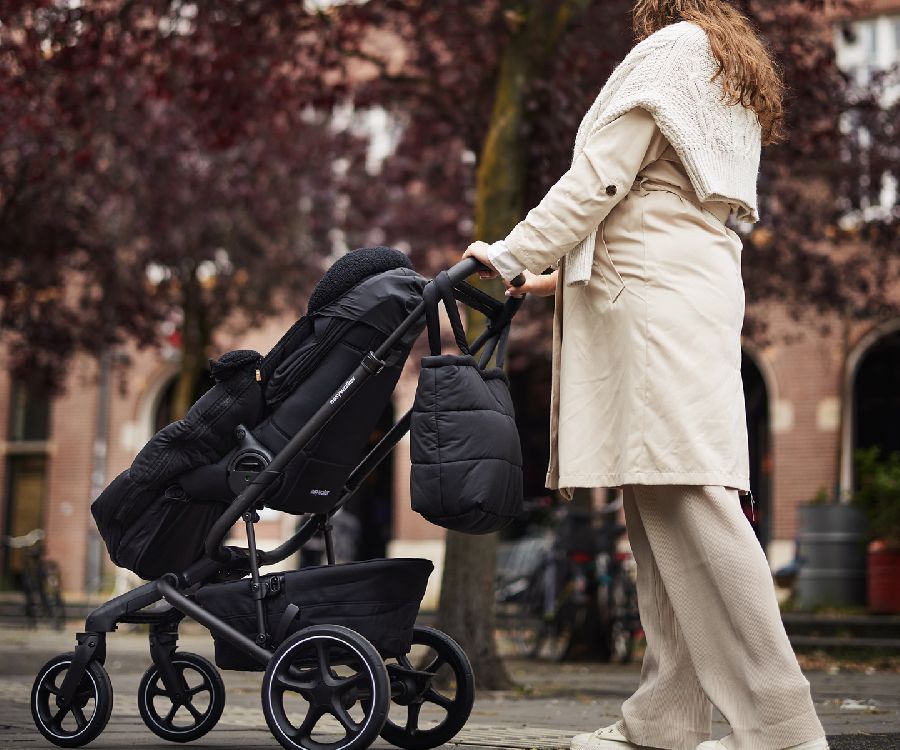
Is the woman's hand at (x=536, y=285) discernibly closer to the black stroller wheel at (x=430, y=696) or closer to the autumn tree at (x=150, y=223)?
the black stroller wheel at (x=430, y=696)

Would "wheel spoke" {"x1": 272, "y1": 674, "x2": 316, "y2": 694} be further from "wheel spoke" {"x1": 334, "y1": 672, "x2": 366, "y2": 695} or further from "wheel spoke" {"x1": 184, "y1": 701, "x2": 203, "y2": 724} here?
"wheel spoke" {"x1": 184, "y1": 701, "x2": 203, "y2": 724}

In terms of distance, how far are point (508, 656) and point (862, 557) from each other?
3813mm

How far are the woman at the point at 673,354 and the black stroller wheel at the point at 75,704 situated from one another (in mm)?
1493

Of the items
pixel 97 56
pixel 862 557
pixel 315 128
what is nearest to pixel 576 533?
pixel 862 557

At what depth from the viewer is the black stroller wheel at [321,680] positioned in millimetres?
3938

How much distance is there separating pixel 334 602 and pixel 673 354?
120cm

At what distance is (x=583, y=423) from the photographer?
13.0 ft

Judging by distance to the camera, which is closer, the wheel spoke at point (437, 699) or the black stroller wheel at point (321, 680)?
the black stroller wheel at point (321, 680)

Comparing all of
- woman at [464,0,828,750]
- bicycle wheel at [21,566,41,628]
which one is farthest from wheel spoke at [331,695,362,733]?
bicycle wheel at [21,566,41,628]

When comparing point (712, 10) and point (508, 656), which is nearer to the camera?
point (712, 10)

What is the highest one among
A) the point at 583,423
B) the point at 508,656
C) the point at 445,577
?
the point at 583,423

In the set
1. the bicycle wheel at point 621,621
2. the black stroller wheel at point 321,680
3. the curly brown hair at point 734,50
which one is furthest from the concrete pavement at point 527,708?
the curly brown hair at point 734,50

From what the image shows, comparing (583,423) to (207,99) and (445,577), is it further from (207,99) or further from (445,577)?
(207,99)

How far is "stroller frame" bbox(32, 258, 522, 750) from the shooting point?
4176 mm
